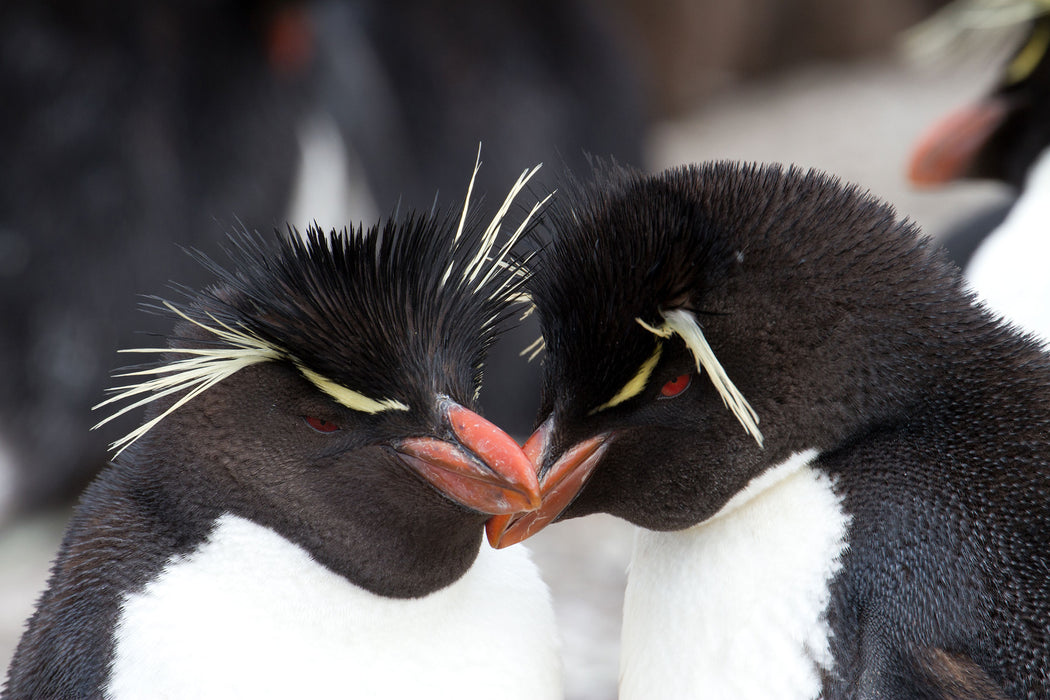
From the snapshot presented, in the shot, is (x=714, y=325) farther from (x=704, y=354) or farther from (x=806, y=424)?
(x=806, y=424)

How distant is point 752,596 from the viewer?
179cm

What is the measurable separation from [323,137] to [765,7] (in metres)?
5.41

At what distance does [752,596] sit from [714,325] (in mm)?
398

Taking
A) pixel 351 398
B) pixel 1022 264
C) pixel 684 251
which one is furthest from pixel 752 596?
pixel 1022 264

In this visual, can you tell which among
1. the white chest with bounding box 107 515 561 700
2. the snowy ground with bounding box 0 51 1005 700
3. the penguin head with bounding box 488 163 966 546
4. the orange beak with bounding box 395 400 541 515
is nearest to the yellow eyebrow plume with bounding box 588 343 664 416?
the penguin head with bounding box 488 163 966 546

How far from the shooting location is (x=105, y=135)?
4.06 meters

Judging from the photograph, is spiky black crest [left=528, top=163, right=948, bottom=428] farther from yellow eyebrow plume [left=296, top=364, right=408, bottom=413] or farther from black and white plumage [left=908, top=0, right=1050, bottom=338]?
black and white plumage [left=908, top=0, right=1050, bottom=338]

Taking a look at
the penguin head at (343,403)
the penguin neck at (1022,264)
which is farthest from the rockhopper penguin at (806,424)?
the penguin neck at (1022,264)

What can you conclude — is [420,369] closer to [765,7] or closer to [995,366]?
[995,366]

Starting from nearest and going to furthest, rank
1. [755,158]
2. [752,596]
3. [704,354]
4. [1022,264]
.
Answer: [704,354]
[752,596]
[1022,264]
[755,158]

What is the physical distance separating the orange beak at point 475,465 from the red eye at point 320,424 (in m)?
0.11

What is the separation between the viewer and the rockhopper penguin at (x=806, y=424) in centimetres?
168

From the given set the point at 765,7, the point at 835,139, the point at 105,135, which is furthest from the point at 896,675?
the point at 765,7

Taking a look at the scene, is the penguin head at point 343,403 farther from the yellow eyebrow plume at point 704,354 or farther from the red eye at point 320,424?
the yellow eyebrow plume at point 704,354
